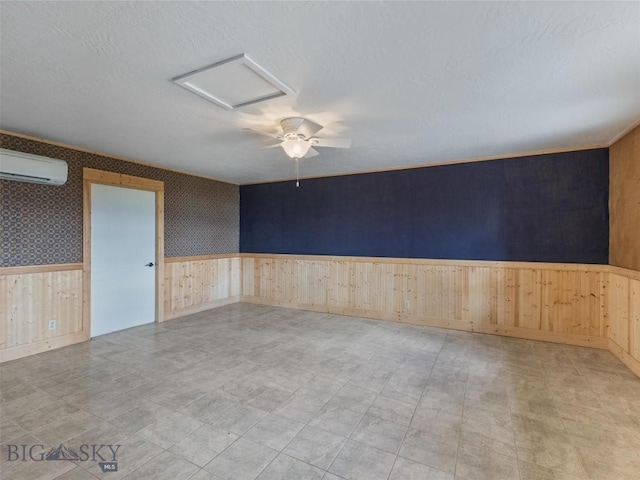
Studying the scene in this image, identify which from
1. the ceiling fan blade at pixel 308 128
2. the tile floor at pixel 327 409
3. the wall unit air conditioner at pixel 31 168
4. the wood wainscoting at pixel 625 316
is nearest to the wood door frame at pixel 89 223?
the wall unit air conditioner at pixel 31 168

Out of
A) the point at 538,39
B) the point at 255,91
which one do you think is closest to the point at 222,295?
the point at 255,91

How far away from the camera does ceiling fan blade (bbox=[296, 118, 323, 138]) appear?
3.00 metres

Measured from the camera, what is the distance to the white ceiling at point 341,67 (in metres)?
1.59

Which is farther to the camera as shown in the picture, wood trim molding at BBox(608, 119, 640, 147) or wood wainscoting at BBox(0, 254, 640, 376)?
wood wainscoting at BBox(0, 254, 640, 376)

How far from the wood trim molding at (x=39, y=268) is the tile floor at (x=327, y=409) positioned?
0.98 metres

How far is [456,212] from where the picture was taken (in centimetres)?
467

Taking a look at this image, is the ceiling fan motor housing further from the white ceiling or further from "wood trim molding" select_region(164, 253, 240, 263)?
"wood trim molding" select_region(164, 253, 240, 263)

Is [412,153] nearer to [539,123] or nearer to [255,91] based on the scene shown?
[539,123]

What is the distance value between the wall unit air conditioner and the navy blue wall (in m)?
3.34

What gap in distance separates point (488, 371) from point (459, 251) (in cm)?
191

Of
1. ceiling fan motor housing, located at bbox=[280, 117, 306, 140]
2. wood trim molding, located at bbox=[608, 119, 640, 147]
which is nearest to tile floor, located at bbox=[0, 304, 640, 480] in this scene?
ceiling fan motor housing, located at bbox=[280, 117, 306, 140]

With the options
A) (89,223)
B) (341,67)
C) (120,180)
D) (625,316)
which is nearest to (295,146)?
(341,67)

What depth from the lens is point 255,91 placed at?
7.80 ft

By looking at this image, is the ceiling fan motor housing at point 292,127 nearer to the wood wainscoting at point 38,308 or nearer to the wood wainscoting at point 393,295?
the wood wainscoting at point 393,295
